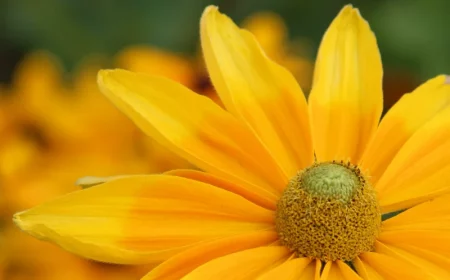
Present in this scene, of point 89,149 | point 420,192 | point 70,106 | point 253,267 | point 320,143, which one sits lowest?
point 253,267

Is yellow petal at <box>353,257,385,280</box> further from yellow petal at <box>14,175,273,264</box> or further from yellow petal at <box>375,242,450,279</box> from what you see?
yellow petal at <box>14,175,273,264</box>

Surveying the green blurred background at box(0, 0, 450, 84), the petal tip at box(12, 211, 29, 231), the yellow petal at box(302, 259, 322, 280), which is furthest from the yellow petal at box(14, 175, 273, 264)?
the green blurred background at box(0, 0, 450, 84)

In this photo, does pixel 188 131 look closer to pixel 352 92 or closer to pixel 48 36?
pixel 352 92

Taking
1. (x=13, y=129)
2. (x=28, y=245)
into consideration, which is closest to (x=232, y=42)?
(x=28, y=245)

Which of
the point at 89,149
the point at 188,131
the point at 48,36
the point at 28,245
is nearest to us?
the point at 188,131

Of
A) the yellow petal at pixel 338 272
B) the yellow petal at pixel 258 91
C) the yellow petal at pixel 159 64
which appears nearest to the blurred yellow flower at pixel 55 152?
the yellow petal at pixel 159 64

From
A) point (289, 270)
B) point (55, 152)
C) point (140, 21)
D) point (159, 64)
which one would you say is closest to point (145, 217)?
point (289, 270)
